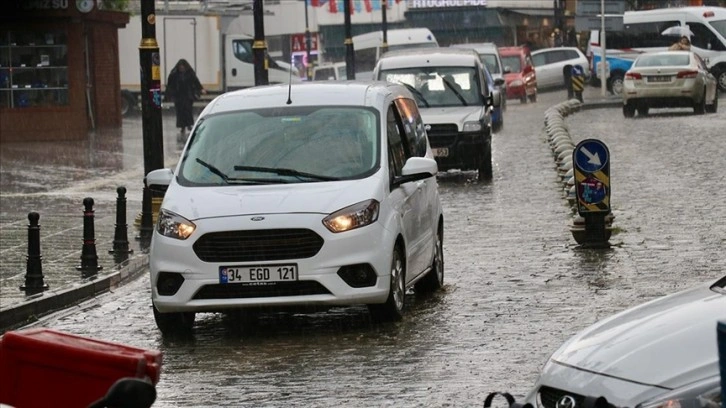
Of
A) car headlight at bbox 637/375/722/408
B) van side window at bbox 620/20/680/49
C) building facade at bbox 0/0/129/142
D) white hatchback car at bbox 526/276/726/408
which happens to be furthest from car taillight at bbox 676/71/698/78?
car headlight at bbox 637/375/722/408

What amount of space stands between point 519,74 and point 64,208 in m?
34.2

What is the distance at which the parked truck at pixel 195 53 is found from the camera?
5303cm

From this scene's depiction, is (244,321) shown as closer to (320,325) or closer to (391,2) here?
(320,325)

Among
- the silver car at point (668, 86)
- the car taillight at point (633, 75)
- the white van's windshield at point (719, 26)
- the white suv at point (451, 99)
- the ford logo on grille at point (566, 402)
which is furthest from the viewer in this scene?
the white van's windshield at point (719, 26)

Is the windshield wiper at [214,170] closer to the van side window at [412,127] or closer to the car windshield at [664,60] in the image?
the van side window at [412,127]

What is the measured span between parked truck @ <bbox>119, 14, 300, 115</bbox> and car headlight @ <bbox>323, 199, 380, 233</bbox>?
40.7m

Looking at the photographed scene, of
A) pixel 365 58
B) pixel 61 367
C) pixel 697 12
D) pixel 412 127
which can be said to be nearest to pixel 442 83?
pixel 412 127

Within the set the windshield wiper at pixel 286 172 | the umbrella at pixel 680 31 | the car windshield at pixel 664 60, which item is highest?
the windshield wiper at pixel 286 172

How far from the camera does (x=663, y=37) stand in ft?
179

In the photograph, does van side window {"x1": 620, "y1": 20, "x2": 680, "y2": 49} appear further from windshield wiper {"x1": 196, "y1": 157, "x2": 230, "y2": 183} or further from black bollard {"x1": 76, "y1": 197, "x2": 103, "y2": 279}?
windshield wiper {"x1": 196, "y1": 157, "x2": 230, "y2": 183}

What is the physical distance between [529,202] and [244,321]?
29.4 feet

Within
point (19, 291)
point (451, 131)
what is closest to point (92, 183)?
point (451, 131)

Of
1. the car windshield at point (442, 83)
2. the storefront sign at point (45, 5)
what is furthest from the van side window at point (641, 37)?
the car windshield at point (442, 83)

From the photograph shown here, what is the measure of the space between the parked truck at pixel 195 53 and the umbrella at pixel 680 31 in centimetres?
1239
